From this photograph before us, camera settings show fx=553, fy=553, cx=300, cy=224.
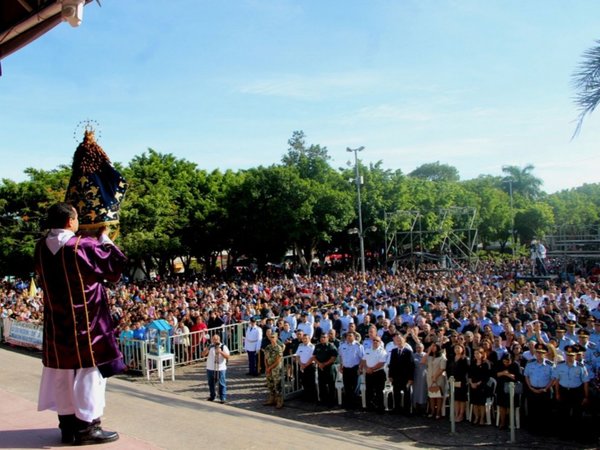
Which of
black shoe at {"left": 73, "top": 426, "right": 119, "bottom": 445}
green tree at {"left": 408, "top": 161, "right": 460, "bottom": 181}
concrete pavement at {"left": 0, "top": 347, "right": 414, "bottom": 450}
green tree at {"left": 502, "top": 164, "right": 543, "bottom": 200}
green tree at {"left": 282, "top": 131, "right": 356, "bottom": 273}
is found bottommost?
concrete pavement at {"left": 0, "top": 347, "right": 414, "bottom": 450}

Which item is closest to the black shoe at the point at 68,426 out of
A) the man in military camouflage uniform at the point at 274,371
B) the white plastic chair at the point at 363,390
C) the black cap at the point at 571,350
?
the man in military camouflage uniform at the point at 274,371

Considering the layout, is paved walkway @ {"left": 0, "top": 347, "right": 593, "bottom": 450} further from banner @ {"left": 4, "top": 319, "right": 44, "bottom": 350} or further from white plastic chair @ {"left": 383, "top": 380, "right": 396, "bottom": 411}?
banner @ {"left": 4, "top": 319, "right": 44, "bottom": 350}

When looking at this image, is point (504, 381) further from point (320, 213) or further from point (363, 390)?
point (320, 213)

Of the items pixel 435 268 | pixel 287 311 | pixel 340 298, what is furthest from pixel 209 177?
pixel 287 311

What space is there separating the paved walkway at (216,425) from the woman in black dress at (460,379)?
25 cm

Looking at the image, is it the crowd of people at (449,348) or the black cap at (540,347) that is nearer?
the crowd of people at (449,348)

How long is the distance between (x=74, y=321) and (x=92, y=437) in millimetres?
930

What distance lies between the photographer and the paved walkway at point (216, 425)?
468 centimetres

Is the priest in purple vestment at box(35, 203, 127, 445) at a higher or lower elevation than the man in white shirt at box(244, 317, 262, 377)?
higher

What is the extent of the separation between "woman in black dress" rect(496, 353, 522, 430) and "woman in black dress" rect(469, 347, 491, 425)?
0.21 meters

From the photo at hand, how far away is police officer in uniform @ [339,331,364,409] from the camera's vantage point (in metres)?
10.6

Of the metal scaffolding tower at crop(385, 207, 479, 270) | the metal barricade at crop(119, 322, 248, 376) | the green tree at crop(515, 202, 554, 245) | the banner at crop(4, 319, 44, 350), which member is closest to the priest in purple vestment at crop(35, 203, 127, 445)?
the metal barricade at crop(119, 322, 248, 376)

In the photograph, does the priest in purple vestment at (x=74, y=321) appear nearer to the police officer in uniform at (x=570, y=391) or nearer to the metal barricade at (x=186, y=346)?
the police officer in uniform at (x=570, y=391)

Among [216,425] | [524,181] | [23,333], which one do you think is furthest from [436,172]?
[216,425]
